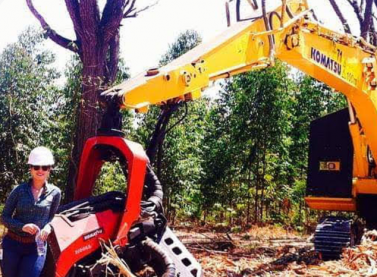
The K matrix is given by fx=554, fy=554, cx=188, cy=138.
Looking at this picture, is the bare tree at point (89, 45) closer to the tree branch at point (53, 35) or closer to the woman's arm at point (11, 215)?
the tree branch at point (53, 35)

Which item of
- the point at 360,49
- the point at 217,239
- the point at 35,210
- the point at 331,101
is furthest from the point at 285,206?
the point at 35,210

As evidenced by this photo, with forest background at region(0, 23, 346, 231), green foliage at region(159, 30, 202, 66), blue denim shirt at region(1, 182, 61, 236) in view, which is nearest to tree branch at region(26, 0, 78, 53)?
blue denim shirt at region(1, 182, 61, 236)

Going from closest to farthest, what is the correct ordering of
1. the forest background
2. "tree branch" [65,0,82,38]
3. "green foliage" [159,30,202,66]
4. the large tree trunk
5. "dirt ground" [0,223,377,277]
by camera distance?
"dirt ground" [0,223,377,277], the large tree trunk, "tree branch" [65,0,82,38], the forest background, "green foliage" [159,30,202,66]

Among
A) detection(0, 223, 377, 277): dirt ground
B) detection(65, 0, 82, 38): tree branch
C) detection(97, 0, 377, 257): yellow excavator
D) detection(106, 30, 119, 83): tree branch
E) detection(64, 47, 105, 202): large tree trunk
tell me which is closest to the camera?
detection(97, 0, 377, 257): yellow excavator

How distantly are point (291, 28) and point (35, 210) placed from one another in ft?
12.6

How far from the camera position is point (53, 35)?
8336mm

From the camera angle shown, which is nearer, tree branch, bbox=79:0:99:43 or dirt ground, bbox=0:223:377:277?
dirt ground, bbox=0:223:377:277

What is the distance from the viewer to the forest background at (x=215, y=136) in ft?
69.1

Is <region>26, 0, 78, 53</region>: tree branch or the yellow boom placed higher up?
<region>26, 0, 78, 53</region>: tree branch

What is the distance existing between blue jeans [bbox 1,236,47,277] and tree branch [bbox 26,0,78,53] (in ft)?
14.5

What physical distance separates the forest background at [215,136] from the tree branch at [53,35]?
10.4m

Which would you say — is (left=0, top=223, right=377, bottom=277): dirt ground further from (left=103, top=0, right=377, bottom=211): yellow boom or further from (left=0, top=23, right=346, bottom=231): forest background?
(left=0, top=23, right=346, bottom=231): forest background

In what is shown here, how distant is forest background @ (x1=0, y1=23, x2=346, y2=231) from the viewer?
2106 cm

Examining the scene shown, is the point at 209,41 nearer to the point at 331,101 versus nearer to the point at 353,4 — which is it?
the point at 353,4
